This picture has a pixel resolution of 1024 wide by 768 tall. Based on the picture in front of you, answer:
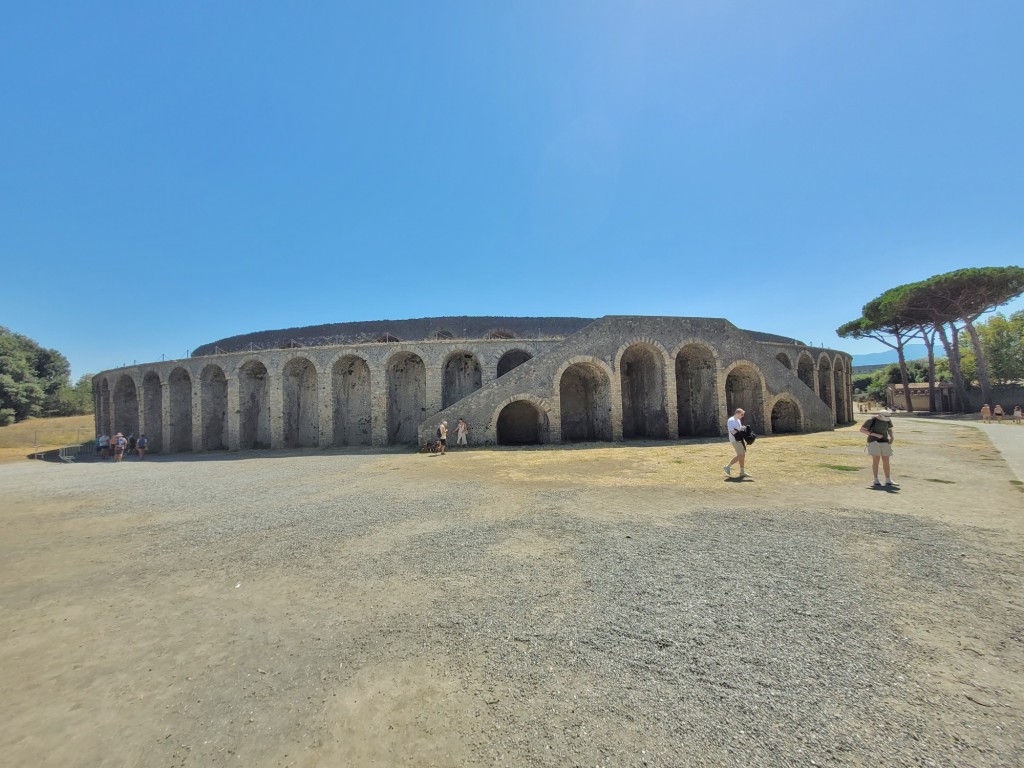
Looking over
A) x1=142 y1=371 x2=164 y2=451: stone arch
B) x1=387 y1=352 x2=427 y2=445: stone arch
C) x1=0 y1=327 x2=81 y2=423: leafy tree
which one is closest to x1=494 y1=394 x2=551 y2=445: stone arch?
x1=387 y1=352 x2=427 y2=445: stone arch

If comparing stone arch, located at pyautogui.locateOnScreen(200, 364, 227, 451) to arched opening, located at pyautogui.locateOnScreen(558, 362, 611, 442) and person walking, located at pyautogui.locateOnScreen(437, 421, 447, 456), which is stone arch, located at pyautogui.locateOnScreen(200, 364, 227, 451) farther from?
arched opening, located at pyautogui.locateOnScreen(558, 362, 611, 442)

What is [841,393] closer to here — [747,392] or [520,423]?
[747,392]

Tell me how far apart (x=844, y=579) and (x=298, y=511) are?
7975 mm

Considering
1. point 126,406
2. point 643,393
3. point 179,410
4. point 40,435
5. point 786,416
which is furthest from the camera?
point 40,435

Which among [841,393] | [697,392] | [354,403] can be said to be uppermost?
[354,403]

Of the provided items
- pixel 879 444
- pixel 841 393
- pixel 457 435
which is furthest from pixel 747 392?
pixel 457 435

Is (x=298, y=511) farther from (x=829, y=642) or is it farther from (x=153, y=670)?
(x=829, y=642)

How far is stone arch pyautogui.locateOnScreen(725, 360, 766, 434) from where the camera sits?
62.7 ft

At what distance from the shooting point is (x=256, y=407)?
2259 centimetres

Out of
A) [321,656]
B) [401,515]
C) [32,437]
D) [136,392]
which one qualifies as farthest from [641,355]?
[32,437]

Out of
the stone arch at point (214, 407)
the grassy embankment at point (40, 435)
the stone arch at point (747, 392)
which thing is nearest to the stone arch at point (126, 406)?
the grassy embankment at point (40, 435)

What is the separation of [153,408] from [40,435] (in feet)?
61.3

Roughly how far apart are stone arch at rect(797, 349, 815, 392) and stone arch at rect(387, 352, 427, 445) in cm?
2318

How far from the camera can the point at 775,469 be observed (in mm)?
10086
